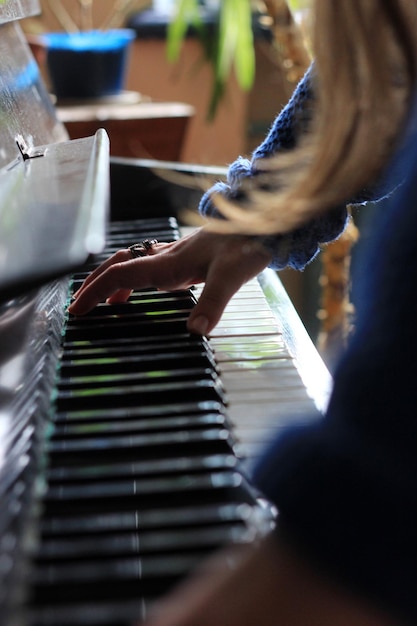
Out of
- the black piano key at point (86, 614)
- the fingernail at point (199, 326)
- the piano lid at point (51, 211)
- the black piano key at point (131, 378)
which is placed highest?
the piano lid at point (51, 211)

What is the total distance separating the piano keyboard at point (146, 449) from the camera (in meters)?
0.49

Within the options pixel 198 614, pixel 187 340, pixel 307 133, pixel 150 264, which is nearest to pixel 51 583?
pixel 198 614

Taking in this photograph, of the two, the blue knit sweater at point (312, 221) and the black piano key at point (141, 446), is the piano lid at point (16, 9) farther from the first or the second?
the black piano key at point (141, 446)

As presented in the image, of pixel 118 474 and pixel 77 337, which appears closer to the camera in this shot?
pixel 118 474

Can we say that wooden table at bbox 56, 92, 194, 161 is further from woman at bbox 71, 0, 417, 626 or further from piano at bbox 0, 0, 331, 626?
woman at bbox 71, 0, 417, 626

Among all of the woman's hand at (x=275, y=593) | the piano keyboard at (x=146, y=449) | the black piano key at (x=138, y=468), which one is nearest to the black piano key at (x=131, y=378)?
the piano keyboard at (x=146, y=449)

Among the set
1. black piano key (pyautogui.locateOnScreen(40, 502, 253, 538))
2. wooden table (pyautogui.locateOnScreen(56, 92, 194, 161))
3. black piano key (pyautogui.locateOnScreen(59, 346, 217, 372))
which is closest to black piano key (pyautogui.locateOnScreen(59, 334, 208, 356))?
black piano key (pyautogui.locateOnScreen(59, 346, 217, 372))

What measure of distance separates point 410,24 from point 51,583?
0.41 meters

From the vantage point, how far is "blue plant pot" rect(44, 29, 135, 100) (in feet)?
6.85

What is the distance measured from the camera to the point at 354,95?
59 cm

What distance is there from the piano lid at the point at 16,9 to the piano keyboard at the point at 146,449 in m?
0.39

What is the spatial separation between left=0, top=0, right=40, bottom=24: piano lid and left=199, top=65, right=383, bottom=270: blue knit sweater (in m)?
0.33

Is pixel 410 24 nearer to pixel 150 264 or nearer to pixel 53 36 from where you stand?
pixel 150 264

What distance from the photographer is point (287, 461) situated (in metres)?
0.52
